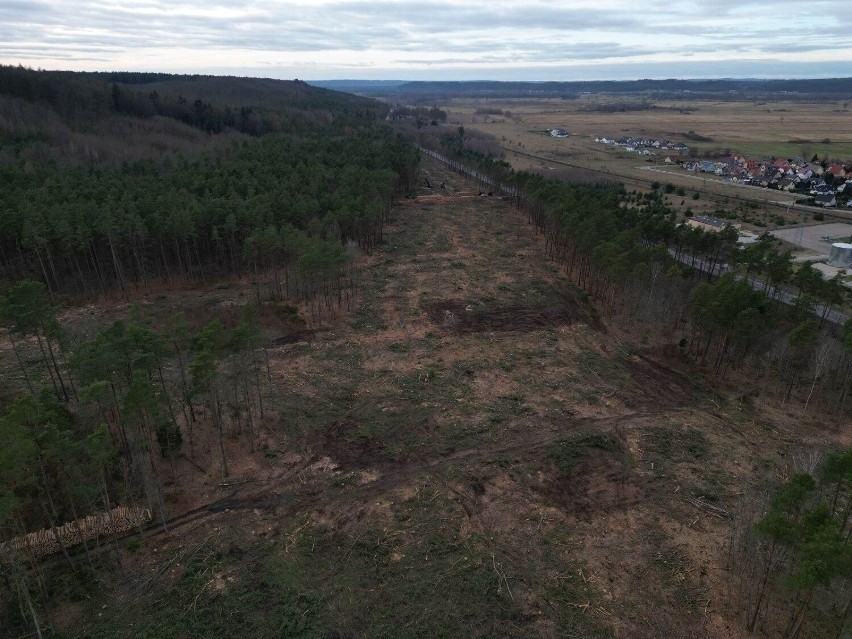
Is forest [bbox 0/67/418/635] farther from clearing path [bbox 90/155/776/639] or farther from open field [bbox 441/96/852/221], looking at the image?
open field [bbox 441/96/852/221]

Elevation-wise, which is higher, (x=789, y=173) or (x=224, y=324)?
(x=789, y=173)

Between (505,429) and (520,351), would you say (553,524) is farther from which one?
(520,351)

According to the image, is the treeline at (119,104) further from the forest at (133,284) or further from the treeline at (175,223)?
the treeline at (175,223)

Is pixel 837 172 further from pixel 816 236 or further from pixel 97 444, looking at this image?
pixel 97 444

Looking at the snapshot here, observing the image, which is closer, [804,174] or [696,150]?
[804,174]

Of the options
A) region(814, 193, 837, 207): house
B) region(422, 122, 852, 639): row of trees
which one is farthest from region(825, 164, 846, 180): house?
region(422, 122, 852, 639): row of trees

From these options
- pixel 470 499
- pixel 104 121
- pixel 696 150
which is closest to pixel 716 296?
pixel 470 499

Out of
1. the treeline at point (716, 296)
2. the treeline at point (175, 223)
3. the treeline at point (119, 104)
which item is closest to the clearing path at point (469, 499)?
the treeline at point (716, 296)
